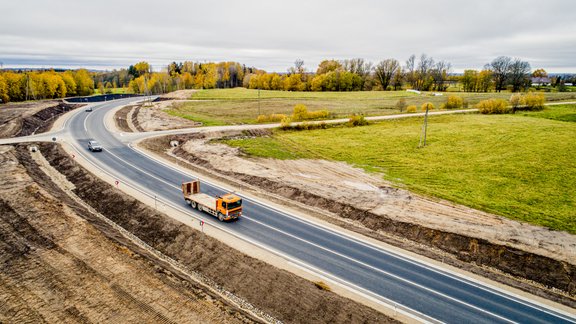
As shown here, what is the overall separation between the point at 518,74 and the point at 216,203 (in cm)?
16212

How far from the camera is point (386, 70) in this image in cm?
15862

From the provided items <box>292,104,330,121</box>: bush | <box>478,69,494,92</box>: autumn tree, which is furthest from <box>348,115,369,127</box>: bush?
<box>478,69,494,92</box>: autumn tree

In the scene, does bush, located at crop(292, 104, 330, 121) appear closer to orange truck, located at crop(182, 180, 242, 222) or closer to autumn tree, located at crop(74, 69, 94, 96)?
orange truck, located at crop(182, 180, 242, 222)

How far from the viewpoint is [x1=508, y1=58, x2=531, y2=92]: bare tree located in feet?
469

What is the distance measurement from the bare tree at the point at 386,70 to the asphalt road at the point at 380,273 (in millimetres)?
141707

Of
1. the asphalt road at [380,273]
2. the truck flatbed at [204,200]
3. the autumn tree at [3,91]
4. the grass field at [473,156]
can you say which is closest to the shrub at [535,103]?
the grass field at [473,156]

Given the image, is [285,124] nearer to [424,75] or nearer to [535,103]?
[535,103]

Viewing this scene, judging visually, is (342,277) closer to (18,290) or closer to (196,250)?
(196,250)

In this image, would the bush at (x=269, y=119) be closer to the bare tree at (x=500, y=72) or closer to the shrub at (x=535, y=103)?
the shrub at (x=535, y=103)

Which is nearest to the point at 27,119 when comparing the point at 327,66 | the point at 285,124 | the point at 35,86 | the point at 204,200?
the point at 285,124

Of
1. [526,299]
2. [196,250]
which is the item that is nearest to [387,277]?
[526,299]

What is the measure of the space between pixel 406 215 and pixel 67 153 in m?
42.9

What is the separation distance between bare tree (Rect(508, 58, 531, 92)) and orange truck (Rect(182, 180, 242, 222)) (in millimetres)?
158398

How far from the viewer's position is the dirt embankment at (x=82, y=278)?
55.0ft
